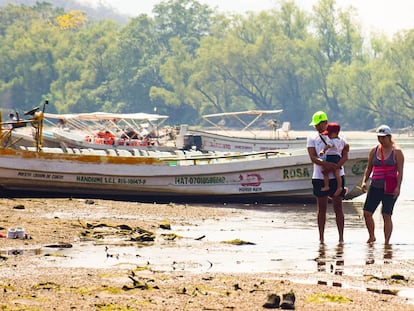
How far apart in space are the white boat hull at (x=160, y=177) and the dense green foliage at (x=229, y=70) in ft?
234

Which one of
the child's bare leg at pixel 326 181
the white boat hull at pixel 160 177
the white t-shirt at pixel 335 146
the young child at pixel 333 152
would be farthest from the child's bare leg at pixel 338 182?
the white boat hull at pixel 160 177

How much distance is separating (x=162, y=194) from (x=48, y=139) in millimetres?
10278

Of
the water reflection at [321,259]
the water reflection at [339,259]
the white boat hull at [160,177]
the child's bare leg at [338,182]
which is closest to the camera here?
the water reflection at [339,259]

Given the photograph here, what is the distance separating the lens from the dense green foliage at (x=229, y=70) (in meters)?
95.1

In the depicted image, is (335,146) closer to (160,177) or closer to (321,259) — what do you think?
(321,259)

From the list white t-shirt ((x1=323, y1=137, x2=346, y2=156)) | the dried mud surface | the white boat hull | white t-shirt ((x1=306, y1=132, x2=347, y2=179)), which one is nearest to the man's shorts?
white t-shirt ((x1=306, y1=132, x2=347, y2=179))

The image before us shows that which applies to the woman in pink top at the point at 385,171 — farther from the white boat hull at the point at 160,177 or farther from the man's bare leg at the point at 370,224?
the white boat hull at the point at 160,177

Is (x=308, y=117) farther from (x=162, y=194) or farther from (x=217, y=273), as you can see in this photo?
(x=217, y=273)

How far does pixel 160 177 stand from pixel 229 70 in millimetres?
80958

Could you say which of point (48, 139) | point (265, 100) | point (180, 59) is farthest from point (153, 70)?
point (48, 139)

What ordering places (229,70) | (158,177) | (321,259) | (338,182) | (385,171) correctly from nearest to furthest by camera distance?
(321,259) → (385,171) → (338,182) → (158,177) → (229,70)

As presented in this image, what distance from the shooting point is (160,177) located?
2052cm

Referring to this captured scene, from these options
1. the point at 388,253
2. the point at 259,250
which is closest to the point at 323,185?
the point at 259,250

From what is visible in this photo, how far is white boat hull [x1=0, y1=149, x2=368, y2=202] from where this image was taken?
793 inches
